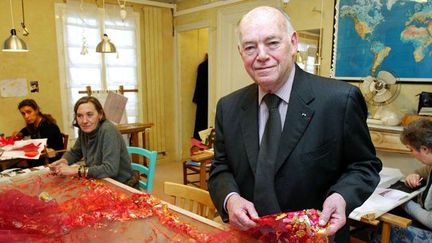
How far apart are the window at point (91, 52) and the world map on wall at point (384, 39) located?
10.2 ft

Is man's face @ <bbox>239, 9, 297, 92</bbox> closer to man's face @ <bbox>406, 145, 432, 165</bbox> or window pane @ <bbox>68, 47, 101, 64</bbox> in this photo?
man's face @ <bbox>406, 145, 432, 165</bbox>

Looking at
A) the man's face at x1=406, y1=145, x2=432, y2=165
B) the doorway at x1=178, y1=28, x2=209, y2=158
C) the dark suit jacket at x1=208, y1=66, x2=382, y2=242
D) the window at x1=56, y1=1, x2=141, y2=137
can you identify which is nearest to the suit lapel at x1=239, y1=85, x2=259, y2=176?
the dark suit jacket at x1=208, y1=66, x2=382, y2=242

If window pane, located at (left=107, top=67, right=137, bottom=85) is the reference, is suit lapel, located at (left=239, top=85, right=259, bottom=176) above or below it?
below

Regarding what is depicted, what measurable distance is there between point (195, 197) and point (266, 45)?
1007mm

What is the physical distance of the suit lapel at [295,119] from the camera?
1087 millimetres

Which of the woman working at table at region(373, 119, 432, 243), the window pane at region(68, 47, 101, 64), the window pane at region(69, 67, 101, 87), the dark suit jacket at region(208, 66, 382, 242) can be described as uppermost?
the window pane at region(68, 47, 101, 64)

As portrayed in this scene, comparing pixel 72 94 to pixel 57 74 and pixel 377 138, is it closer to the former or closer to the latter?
pixel 57 74

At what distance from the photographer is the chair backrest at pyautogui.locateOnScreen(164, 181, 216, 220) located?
170 centimetres

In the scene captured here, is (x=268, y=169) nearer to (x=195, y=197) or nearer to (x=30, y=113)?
(x=195, y=197)

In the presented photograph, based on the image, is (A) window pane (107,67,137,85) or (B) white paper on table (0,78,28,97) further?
(A) window pane (107,67,137,85)

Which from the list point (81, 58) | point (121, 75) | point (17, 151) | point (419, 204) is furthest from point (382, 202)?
point (81, 58)

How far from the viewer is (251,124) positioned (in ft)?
3.89

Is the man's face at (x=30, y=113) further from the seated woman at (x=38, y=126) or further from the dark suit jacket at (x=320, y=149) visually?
the dark suit jacket at (x=320, y=149)

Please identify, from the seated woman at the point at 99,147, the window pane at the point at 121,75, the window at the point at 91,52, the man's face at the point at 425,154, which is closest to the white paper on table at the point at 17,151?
the seated woman at the point at 99,147
